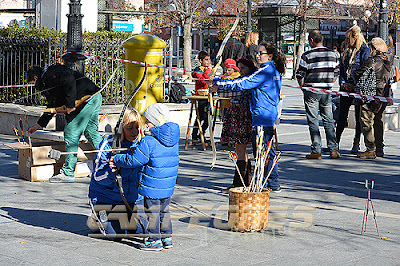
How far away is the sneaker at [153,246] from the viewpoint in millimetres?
5462

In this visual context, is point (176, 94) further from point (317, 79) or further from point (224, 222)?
point (224, 222)

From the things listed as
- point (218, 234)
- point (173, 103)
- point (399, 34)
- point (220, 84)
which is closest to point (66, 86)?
point (220, 84)

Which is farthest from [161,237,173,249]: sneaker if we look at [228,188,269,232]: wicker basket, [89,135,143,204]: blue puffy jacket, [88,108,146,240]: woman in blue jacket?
[228,188,269,232]: wicker basket

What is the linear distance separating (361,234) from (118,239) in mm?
2182

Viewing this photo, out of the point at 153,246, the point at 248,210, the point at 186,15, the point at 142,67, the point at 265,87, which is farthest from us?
the point at 186,15

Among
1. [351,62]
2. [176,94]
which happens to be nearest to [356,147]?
[351,62]

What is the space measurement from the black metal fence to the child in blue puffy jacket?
22.9 ft

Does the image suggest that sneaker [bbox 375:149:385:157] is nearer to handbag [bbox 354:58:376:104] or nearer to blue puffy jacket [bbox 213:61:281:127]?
handbag [bbox 354:58:376:104]

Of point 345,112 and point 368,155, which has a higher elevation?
point 345,112

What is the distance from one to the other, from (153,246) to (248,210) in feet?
3.26

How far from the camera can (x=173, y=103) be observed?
1405 cm

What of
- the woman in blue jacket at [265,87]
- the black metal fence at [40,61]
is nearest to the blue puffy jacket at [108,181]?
the woman in blue jacket at [265,87]

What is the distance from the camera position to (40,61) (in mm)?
12539

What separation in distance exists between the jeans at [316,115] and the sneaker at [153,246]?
5019 mm
